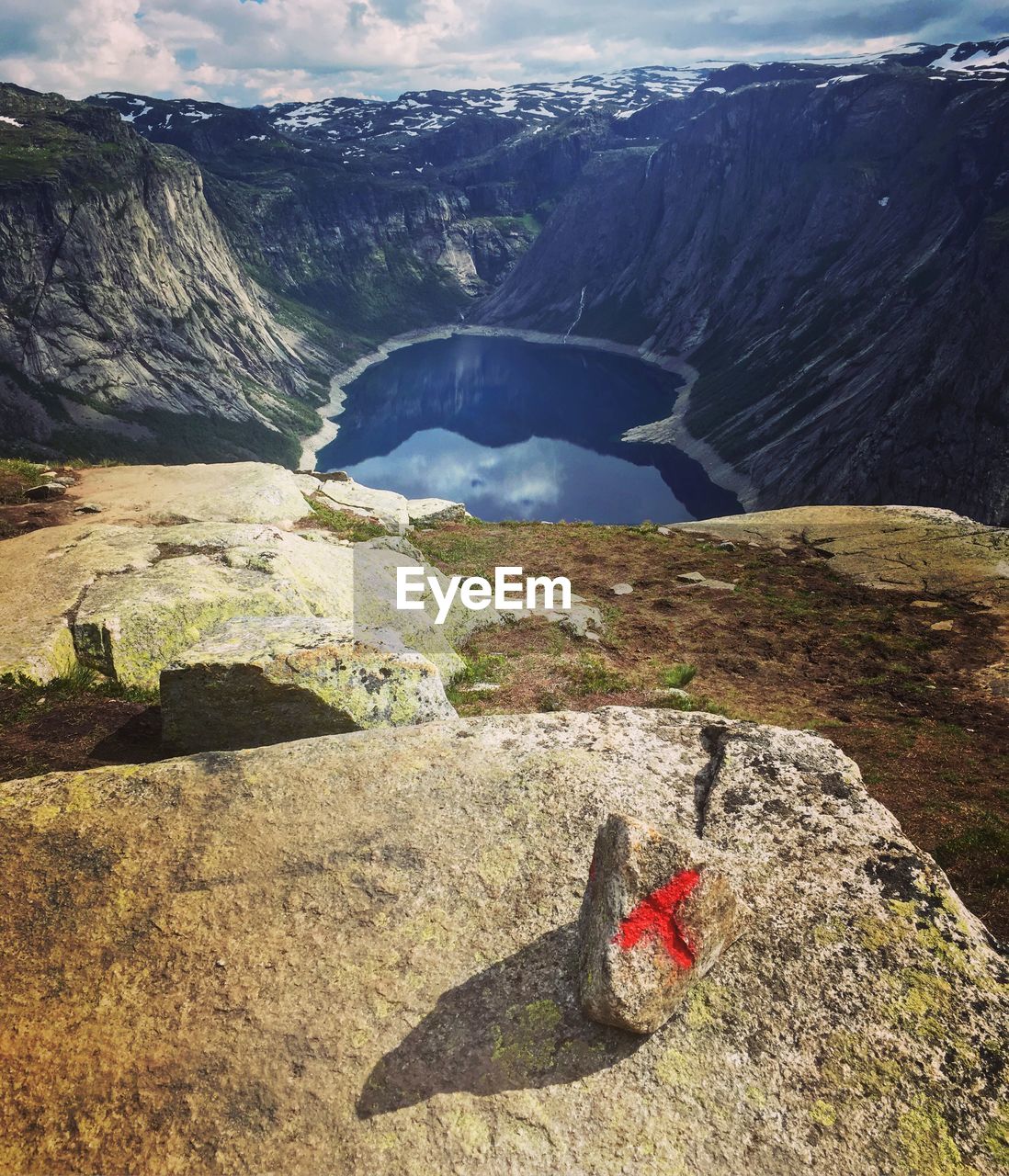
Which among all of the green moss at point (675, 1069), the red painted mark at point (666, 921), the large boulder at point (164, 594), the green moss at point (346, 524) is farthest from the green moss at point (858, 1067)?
the green moss at point (346, 524)

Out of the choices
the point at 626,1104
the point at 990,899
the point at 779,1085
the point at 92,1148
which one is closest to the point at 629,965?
the point at 626,1104

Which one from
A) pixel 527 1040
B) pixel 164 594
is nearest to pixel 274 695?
pixel 164 594

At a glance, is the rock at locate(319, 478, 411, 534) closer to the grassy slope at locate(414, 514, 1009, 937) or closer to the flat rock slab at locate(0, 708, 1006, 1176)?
the grassy slope at locate(414, 514, 1009, 937)

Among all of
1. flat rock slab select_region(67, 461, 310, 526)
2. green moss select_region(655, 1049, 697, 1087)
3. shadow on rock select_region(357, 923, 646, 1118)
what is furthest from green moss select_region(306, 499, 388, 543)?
green moss select_region(655, 1049, 697, 1087)

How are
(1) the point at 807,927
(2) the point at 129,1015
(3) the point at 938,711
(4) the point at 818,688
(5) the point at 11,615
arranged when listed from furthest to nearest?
(4) the point at 818,688 < (3) the point at 938,711 < (5) the point at 11,615 < (1) the point at 807,927 < (2) the point at 129,1015

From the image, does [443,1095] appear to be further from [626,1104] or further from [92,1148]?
[92,1148]
